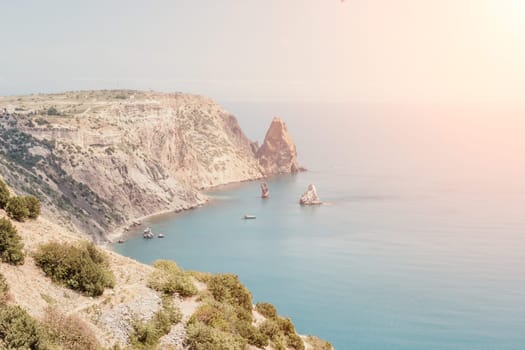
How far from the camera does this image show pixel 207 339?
18.0 metres

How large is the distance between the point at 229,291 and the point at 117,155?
10406 centimetres

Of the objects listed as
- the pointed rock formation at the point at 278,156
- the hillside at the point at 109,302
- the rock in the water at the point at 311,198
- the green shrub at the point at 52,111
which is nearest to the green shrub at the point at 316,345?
the hillside at the point at 109,302

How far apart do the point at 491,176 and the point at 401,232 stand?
245ft

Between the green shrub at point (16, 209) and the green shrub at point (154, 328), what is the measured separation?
6.34 m

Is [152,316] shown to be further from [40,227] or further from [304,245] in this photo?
[304,245]

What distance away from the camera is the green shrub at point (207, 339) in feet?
58.4

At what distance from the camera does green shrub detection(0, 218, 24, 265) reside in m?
18.3


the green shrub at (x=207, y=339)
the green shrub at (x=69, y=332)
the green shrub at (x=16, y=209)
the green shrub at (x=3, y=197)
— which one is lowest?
the green shrub at (x=207, y=339)

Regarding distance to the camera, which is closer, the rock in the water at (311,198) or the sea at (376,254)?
the sea at (376,254)

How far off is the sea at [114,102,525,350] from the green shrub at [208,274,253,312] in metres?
37.6

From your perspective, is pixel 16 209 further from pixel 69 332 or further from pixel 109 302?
pixel 69 332

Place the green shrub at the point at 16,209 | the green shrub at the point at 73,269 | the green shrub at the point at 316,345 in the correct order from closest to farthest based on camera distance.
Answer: the green shrub at the point at 73,269 < the green shrub at the point at 16,209 < the green shrub at the point at 316,345

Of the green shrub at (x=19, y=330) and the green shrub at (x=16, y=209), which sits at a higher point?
the green shrub at (x=16, y=209)

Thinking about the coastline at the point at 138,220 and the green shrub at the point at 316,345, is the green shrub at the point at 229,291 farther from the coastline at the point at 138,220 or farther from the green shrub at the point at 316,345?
the coastline at the point at 138,220
